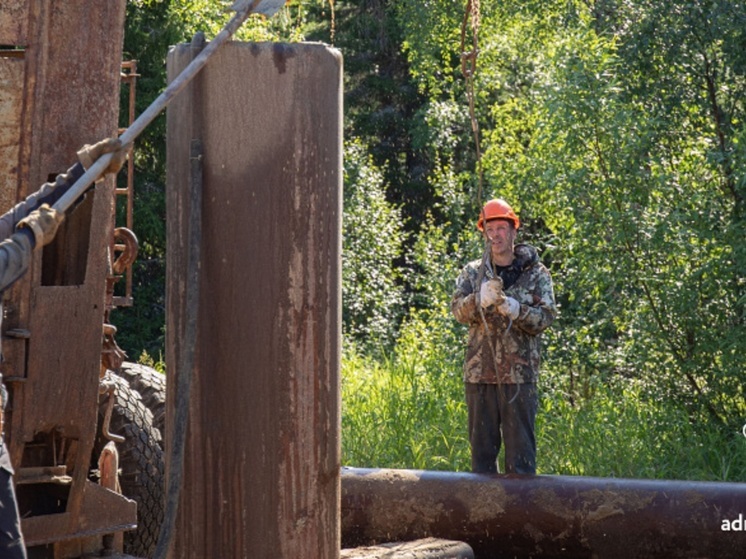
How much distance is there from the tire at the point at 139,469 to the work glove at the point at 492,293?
2.06 metres

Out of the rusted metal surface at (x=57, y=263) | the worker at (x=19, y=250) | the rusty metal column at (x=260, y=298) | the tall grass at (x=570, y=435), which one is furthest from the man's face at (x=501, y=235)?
the worker at (x=19, y=250)

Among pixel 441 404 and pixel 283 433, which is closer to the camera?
→ pixel 283 433

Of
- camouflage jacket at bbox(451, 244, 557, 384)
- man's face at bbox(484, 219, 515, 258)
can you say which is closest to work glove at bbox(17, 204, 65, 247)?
camouflage jacket at bbox(451, 244, 557, 384)

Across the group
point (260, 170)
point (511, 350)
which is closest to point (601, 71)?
point (511, 350)

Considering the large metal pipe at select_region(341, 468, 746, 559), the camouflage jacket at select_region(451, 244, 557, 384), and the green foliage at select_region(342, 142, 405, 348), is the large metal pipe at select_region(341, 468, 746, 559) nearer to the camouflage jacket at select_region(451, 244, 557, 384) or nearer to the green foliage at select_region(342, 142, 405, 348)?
the camouflage jacket at select_region(451, 244, 557, 384)

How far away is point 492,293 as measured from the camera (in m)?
7.82

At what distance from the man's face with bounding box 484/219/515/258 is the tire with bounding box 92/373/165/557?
241 centimetres

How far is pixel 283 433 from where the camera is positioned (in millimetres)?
3920

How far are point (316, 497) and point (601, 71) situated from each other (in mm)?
8232

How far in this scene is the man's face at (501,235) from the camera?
8125 mm

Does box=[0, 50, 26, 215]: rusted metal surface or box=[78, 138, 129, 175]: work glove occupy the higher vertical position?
box=[0, 50, 26, 215]: rusted metal surface

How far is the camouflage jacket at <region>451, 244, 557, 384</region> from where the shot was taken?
26.3 ft

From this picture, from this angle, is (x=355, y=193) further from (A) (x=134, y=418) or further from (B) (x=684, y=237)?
(A) (x=134, y=418)

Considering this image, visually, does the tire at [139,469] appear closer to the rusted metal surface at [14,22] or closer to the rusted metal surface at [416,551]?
the rusted metal surface at [416,551]
